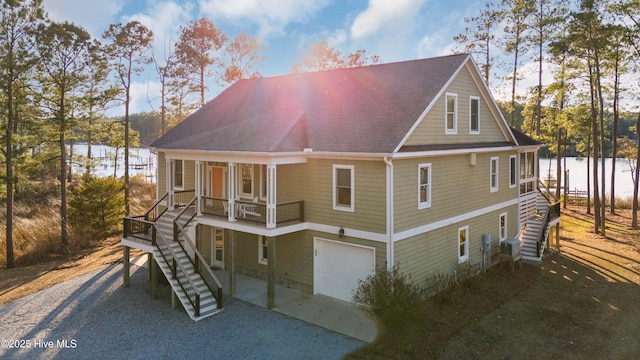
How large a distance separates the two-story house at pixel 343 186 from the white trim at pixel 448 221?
6 centimetres

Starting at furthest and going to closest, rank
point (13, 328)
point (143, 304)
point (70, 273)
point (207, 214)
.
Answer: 1. point (70, 273)
2. point (207, 214)
3. point (143, 304)
4. point (13, 328)

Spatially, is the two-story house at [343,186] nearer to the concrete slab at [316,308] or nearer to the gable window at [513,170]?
the concrete slab at [316,308]

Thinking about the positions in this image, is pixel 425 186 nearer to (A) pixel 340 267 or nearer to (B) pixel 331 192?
(B) pixel 331 192

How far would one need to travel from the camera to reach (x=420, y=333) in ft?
38.5

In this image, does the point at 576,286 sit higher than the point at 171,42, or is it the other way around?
the point at 171,42

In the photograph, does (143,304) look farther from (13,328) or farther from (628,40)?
(628,40)

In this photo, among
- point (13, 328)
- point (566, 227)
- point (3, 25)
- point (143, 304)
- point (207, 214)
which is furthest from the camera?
point (566, 227)

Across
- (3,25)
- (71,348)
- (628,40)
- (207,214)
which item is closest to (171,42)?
(3,25)

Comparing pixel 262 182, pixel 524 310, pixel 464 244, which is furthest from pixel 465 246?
Result: pixel 262 182

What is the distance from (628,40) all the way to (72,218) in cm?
3542

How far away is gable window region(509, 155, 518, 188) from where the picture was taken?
66.6 feet

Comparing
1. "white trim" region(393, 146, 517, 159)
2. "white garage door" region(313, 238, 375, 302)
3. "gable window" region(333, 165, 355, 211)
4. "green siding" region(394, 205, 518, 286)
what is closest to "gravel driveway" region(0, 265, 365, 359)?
"white garage door" region(313, 238, 375, 302)

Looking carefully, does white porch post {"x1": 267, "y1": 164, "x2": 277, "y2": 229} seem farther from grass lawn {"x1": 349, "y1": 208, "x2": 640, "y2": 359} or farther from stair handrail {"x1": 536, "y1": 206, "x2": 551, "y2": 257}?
stair handrail {"x1": 536, "y1": 206, "x2": 551, "y2": 257}

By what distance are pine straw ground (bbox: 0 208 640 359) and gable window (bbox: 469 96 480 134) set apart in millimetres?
6186
